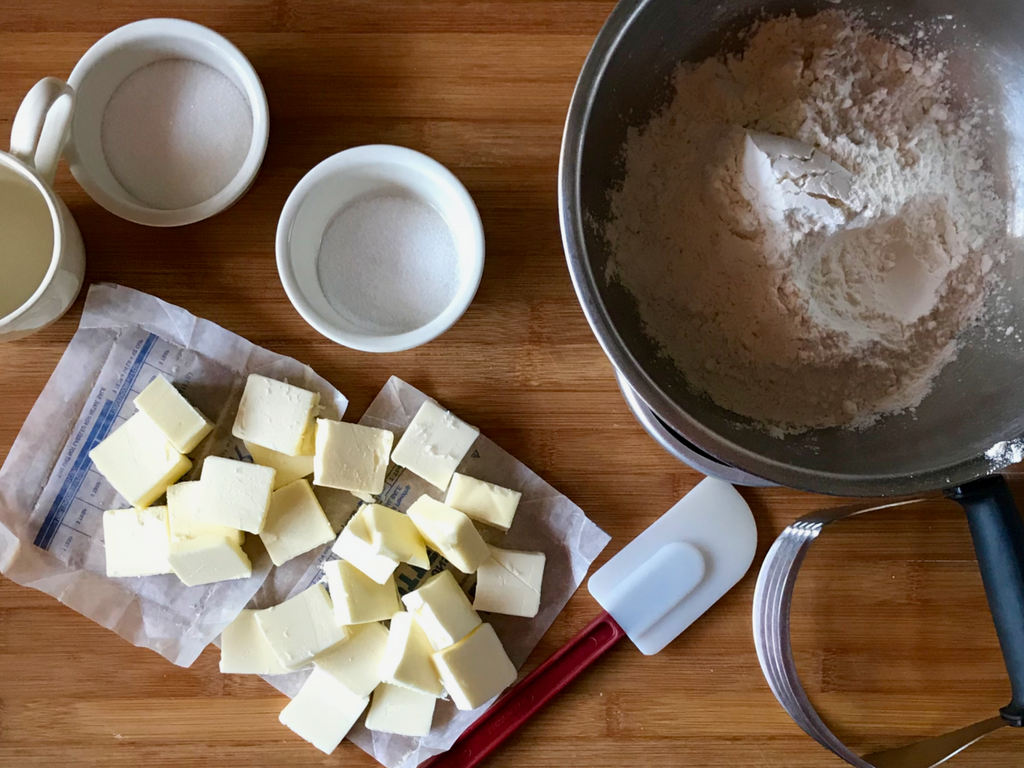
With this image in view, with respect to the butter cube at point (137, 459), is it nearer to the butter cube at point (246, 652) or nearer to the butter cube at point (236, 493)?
the butter cube at point (236, 493)

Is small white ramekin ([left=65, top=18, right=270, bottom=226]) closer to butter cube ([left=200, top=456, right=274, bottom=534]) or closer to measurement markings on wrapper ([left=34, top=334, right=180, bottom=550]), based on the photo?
measurement markings on wrapper ([left=34, top=334, right=180, bottom=550])

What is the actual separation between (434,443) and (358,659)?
0.25m

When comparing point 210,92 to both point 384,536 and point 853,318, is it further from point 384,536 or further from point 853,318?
point 853,318

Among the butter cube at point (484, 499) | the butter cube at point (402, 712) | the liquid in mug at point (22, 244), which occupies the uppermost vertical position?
the liquid in mug at point (22, 244)

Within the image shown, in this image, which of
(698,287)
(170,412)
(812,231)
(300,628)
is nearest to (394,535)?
(300,628)

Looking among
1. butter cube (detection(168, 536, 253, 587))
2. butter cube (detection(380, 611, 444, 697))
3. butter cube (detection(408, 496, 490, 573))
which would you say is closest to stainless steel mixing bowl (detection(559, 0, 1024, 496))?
butter cube (detection(408, 496, 490, 573))

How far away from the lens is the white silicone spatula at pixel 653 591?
808mm

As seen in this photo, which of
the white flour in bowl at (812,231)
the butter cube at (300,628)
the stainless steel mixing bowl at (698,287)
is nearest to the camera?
the stainless steel mixing bowl at (698,287)

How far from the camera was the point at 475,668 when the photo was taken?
778mm

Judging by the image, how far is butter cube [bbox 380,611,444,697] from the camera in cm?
78

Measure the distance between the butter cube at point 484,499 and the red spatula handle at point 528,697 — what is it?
0.16m

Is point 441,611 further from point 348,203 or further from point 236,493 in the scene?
point 348,203

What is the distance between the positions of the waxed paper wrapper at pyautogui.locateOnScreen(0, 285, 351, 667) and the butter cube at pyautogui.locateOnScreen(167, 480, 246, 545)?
0.04 m

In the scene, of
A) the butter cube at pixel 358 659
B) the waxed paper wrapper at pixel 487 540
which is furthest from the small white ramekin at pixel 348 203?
the butter cube at pixel 358 659
